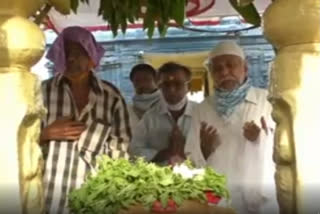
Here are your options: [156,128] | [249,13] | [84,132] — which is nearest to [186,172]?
[249,13]

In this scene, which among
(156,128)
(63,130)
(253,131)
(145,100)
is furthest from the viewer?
(145,100)

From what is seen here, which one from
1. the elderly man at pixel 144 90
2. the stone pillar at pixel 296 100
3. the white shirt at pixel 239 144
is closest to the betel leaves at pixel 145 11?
the stone pillar at pixel 296 100

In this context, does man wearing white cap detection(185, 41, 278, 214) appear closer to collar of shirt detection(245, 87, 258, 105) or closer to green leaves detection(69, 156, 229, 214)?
collar of shirt detection(245, 87, 258, 105)

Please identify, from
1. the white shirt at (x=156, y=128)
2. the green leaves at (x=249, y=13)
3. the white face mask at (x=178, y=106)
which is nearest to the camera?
the green leaves at (x=249, y=13)

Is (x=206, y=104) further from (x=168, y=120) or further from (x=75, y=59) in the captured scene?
(x=75, y=59)

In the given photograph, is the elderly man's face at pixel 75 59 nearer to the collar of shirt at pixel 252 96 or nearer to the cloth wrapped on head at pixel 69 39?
the cloth wrapped on head at pixel 69 39

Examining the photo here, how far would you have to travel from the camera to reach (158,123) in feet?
7.63

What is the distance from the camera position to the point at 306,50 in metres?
0.77

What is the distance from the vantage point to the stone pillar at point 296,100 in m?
0.73

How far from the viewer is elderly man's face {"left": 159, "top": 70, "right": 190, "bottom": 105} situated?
2.36 metres

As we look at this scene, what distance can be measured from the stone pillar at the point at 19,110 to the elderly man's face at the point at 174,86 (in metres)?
1.58

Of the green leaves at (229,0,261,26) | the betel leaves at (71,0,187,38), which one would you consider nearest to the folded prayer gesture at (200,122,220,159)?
the betel leaves at (71,0,187,38)

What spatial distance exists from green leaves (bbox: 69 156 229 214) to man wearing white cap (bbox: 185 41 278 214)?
0.98 m

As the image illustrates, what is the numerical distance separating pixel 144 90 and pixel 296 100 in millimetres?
1933
